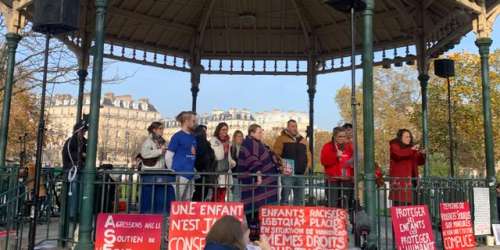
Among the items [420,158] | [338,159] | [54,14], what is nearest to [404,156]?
[420,158]

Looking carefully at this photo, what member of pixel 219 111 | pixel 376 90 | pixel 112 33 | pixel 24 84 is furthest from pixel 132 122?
pixel 112 33

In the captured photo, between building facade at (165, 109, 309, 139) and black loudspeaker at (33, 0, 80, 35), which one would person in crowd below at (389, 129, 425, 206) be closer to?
black loudspeaker at (33, 0, 80, 35)

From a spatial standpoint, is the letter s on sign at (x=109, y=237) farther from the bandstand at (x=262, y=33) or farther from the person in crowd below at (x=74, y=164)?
the bandstand at (x=262, y=33)

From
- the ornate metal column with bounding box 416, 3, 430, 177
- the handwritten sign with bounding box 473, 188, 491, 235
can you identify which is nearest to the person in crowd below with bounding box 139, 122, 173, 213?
the handwritten sign with bounding box 473, 188, 491, 235

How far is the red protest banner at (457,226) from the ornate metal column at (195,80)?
9.50m

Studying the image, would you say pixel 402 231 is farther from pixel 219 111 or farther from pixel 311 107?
pixel 219 111

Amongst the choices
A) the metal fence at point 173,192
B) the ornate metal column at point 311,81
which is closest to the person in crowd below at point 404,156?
the metal fence at point 173,192

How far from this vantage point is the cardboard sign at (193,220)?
6473 millimetres

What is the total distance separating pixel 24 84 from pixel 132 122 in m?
122

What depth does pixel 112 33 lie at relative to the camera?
49.4 ft

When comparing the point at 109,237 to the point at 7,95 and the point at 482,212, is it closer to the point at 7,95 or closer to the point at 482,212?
the point at 7,95

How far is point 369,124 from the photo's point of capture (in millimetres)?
7184

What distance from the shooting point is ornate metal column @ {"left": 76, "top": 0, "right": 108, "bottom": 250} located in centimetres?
673

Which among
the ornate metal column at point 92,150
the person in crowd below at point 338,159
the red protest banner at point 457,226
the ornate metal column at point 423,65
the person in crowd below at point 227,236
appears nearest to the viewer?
the person in crowd below at point 227,236
